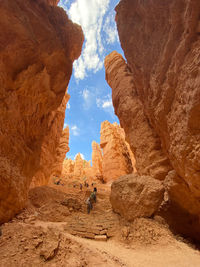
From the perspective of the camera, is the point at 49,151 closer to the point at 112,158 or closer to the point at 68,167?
the point at 112,158

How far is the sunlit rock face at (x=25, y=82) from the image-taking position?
5.98 metres

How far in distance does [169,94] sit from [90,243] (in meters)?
6.24

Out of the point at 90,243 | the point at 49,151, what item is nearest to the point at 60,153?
the point at 49,151

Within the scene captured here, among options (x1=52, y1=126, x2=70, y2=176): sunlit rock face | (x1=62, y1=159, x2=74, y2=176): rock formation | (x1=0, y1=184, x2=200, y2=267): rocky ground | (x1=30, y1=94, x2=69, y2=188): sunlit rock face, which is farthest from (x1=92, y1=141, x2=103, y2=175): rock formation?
(x1=0, y1=184, x2=200, y2=267): rocky ground

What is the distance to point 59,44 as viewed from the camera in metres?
9.07

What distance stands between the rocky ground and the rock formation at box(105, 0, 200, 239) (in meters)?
2.00

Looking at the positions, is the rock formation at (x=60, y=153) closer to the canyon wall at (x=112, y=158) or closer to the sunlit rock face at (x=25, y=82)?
the canyon wall at (x=112, y=158)

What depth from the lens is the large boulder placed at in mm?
6207

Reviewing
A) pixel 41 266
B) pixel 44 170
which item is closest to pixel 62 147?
pixel 44 170

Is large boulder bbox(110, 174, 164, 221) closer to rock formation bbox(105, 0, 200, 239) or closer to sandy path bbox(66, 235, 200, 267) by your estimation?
rock formation bbox(105, 0, 200, 239)

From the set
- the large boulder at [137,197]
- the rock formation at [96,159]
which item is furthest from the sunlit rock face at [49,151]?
the rock formation at [96,159]

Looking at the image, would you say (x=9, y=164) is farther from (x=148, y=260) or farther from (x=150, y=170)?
(x=150, y=170)

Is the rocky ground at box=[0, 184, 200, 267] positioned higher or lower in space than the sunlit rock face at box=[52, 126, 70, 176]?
lower

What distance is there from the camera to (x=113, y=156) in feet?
79.9
